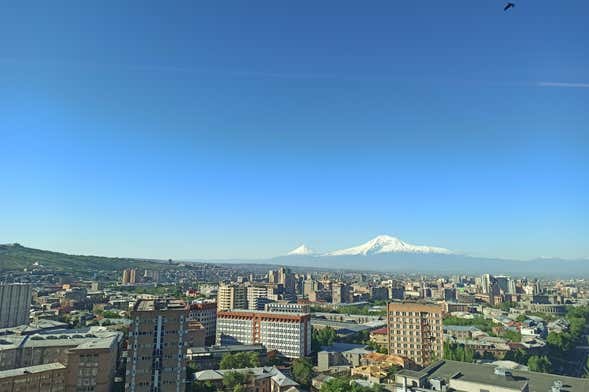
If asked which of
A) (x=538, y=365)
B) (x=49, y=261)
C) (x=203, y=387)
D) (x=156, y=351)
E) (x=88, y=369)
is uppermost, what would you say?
(x=49, y=261)

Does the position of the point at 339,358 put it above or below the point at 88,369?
below

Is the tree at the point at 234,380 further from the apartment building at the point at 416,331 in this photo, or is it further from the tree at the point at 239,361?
the apartment building at the point at 416,331

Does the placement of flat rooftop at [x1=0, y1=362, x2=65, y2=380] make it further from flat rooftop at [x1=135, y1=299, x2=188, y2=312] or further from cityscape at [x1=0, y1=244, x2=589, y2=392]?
flat rooftop at [x1=135, y1=299, x2=188, y2=312]

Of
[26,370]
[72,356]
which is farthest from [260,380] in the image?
[26,370]

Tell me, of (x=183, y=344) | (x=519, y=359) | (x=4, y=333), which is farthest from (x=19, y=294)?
(x=519, y=359)

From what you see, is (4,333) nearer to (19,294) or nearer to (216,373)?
(19,294)

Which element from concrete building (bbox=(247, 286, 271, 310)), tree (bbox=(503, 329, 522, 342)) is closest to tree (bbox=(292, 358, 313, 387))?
tree (bbox=(503, 329, 522, 342))

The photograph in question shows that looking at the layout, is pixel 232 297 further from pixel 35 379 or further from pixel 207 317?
pixel 35 379
